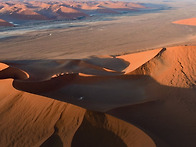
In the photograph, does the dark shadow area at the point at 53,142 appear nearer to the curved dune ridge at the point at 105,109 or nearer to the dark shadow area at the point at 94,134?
the curved dune ridge at the point at 105,109

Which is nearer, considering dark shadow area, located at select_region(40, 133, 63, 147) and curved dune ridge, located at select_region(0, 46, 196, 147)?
dark shadow area, located at select_region(40, 133, 63, 147)

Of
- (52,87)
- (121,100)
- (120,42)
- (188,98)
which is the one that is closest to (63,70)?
(52,87)

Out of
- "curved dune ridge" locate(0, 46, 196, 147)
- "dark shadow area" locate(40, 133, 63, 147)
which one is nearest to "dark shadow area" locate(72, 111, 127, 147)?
"curved dune ridge" locate(0, 46, 196, 147)

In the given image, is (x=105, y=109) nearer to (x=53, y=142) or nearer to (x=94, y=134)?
(x=94, y=134)

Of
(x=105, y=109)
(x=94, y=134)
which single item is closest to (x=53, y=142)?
(x=94, y=134)

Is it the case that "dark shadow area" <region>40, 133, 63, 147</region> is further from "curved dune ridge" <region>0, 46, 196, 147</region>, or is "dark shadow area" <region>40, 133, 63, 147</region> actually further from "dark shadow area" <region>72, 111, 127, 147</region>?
"dark shadow area" <region>72, 111, 127, 147</region>

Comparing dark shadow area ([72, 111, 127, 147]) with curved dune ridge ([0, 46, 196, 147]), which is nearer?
dark shadow area ([72, 111, 127, 147])

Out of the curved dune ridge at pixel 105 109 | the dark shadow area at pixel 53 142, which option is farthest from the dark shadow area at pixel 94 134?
the dark shadow area at pixel 53 142

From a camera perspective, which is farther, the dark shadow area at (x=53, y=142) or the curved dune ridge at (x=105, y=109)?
the curved dune ridge at (x=105, y=109)
